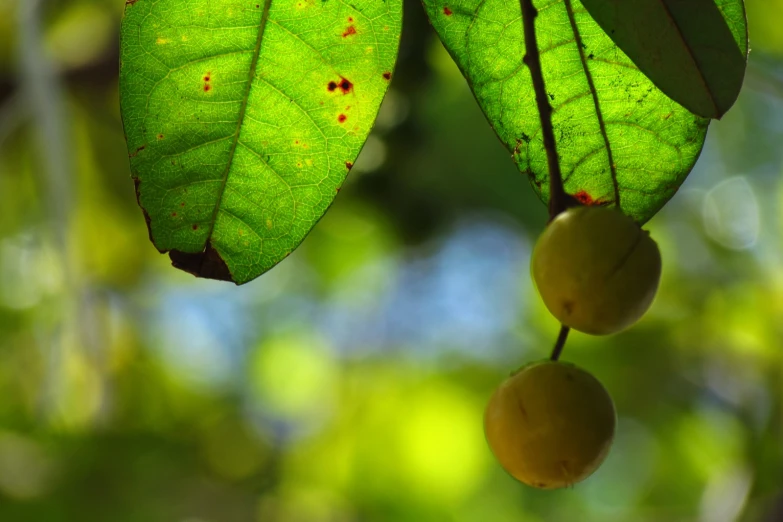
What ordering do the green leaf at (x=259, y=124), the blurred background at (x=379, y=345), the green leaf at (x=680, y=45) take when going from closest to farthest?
the green leaf at (x=680, y=45), the green leaf at (x=259, y=124), the blurred background at (x=379, y=345)

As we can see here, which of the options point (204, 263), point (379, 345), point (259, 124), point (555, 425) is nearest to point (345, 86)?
point (259, 124)

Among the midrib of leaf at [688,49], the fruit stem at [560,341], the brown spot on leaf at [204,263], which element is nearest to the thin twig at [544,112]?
the fruit stem at [560,341]

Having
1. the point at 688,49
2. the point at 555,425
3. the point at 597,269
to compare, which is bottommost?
the point at 555,425

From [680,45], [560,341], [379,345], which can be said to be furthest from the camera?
[379,345]

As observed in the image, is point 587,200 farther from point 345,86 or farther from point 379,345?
point 379,345

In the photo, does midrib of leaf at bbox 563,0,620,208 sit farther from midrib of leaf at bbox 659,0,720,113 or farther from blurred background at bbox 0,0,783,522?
blurred background at bbox 0,0,783,522

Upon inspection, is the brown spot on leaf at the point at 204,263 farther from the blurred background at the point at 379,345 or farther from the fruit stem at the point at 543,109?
the blurred background at the point at 379,345
